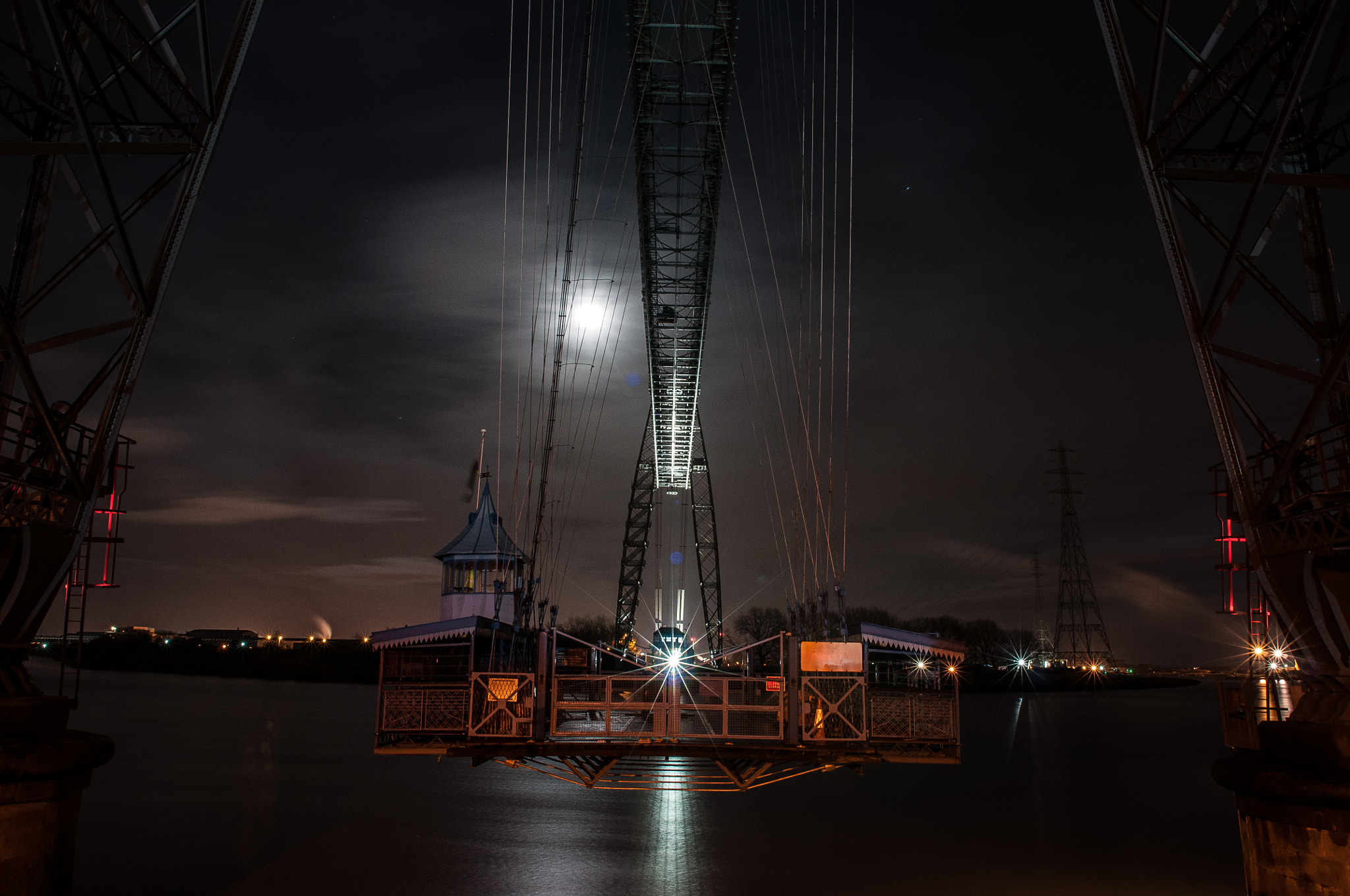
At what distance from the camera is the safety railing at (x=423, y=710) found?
12305 mm

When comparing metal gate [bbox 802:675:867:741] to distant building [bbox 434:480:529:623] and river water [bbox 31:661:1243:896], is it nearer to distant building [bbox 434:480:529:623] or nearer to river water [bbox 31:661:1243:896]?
river water [bbox 31:661:1243:896]

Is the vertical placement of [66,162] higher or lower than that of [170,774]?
higher

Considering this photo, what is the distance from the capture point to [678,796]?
1563 inches

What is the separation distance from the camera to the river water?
83.3 ft

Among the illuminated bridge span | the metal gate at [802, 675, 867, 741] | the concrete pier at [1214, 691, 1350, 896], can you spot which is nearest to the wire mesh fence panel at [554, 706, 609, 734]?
the illuminated bridge span

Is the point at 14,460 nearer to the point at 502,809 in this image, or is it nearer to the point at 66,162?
the point at 66,162

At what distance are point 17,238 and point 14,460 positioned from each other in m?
3.38

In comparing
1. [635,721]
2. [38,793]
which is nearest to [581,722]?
[635,721]

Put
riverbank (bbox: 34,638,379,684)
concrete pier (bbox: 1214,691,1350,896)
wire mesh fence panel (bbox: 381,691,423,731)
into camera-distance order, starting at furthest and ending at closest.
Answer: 1. riverbank (bbox: 34,638,379,684)
2. wire mesh fence panel (bbox: 381,691,423,731)
3. concrete pier (bbox: 1214,691,1350,896)

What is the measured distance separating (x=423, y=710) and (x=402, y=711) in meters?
0.31

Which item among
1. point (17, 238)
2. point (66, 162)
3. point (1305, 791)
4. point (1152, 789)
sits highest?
point (66, 162)

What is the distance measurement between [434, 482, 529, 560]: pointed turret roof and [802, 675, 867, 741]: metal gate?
27108 mm

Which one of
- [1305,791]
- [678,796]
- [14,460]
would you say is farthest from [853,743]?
[678,796]

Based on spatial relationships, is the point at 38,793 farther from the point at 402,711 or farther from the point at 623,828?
the point at 623,828
